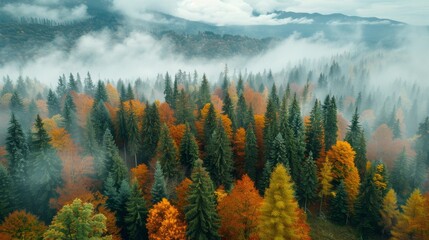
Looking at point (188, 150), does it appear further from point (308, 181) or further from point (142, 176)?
point (308, 181)

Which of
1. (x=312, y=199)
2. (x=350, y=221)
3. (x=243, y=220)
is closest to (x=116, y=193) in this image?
(x=243, y=220)

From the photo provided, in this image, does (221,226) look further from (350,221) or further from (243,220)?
(350,221)

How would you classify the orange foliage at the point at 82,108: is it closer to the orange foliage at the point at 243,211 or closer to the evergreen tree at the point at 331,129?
the orange foliage at the point at 243,211

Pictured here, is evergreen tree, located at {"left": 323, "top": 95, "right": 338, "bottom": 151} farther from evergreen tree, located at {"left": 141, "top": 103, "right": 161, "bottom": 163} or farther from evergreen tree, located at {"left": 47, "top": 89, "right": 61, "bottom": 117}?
evergreen tree, located at {"left": 47, "top": 89, "right": 61, "bottom": 117}

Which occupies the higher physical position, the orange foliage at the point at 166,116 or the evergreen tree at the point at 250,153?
the orange foliage at the point at 166,116

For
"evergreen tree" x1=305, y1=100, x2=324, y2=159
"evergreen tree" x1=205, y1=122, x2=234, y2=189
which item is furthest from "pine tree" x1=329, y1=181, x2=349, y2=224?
"evergreen tree" x1=205, y1=122, x2=234, y2=189

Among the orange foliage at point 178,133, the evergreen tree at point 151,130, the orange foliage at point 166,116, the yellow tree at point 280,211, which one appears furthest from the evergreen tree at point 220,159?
the yellow tree at point 280,211
